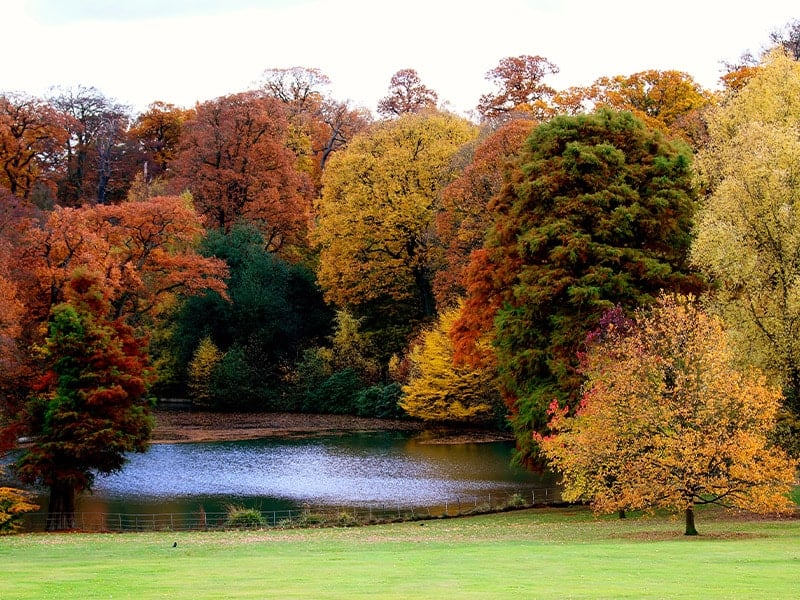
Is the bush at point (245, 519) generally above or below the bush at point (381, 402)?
below

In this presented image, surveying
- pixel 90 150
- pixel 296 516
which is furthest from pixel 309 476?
pixel 90 150

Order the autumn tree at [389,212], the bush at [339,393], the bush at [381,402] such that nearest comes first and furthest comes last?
1. the autumn tree at [389,212]
2. the bush at [381,402]
3. the bush at [339,393]

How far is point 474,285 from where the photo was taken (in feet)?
118

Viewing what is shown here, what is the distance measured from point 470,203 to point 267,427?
18.2m

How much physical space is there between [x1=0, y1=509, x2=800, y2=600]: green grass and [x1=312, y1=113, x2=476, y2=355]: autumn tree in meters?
34.0

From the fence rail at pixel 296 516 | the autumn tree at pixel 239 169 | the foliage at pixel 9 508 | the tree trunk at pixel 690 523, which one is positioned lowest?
the fence rail at pixel 296 516

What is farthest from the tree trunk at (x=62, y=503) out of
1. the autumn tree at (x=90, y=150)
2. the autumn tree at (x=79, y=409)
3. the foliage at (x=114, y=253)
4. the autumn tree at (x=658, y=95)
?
the autumn tree at (x=90, y=150)

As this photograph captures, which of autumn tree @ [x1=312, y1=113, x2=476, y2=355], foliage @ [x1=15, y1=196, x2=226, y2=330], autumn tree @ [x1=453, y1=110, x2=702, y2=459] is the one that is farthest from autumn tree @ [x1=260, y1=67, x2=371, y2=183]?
autumn tree @ [x1=453, y1=110, x2=702, y2=459]

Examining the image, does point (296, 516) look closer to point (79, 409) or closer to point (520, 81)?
point (79, 409)

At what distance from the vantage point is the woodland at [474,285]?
2392 centimetres

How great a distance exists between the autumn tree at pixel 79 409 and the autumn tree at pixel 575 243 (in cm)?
1252

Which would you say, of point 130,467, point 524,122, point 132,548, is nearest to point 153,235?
point 130,467

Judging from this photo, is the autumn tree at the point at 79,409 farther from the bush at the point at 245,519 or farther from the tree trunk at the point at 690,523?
the tree trunk at the point at 690,523

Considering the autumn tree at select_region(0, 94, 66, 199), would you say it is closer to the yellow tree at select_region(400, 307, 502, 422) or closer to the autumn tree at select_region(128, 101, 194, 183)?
the autumn tree at select_region(128, 101, 194, 183)
